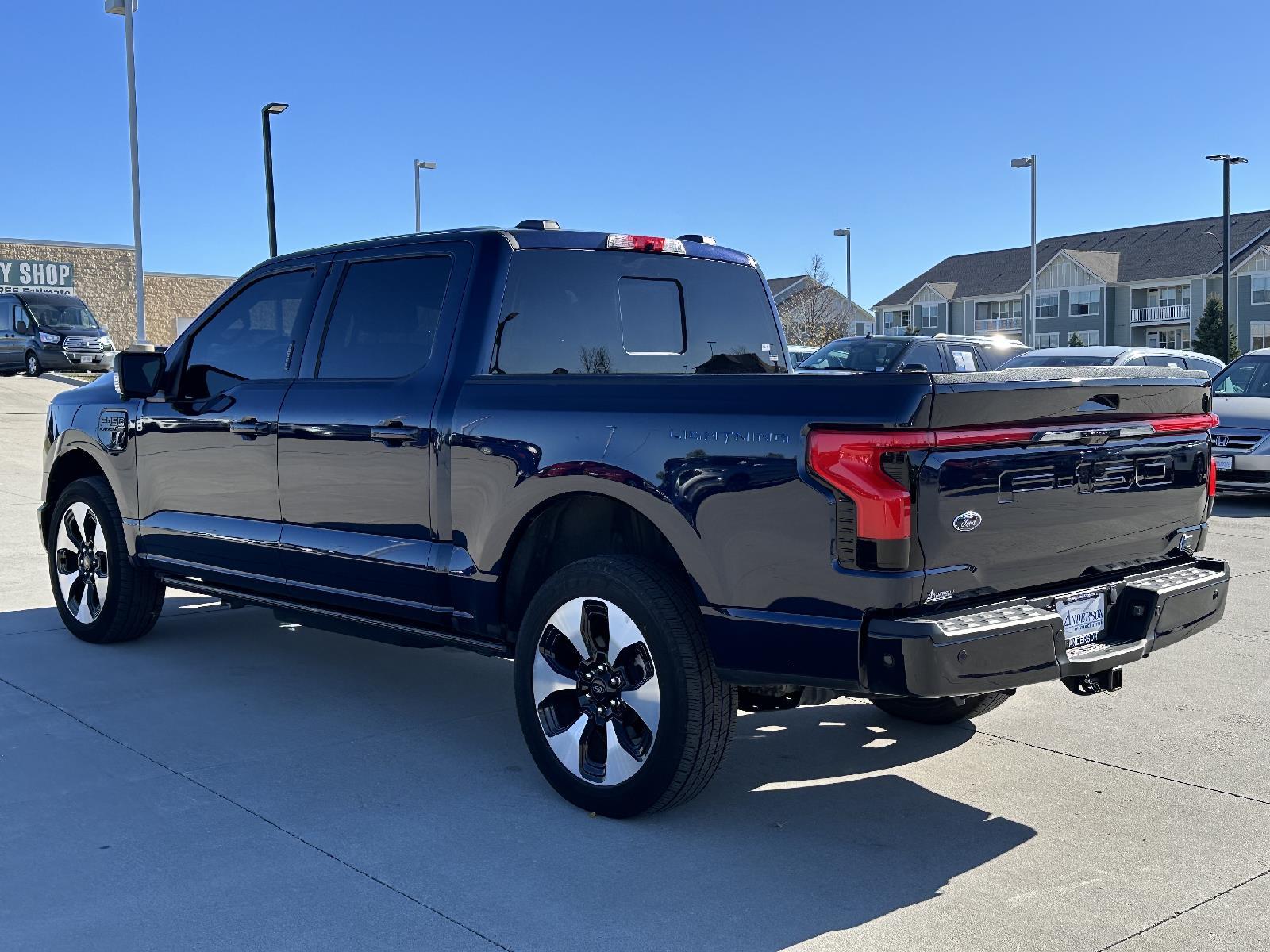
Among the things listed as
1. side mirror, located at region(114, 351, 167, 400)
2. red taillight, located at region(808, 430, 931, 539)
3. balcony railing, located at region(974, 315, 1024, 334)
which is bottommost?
red taillight, located at region(808, 430, 931, 539)

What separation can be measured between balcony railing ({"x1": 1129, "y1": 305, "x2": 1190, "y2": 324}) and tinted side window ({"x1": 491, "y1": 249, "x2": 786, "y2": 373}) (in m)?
71.2

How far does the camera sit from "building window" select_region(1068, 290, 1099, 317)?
2931 inches

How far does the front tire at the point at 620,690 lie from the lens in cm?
411

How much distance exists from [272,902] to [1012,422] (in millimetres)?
2500

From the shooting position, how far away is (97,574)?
696cm

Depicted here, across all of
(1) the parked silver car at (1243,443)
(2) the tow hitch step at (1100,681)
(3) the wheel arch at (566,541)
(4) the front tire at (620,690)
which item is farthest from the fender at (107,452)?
(1) the parked silver car at (1243,443)

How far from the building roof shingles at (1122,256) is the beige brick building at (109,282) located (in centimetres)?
4712

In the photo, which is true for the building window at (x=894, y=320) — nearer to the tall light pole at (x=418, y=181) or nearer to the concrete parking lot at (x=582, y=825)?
the tall light pole at (x=418, y=181)

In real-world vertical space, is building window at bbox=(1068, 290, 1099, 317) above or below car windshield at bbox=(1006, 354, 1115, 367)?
above

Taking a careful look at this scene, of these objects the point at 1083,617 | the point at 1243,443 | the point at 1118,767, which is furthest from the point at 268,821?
the point at 1243,443

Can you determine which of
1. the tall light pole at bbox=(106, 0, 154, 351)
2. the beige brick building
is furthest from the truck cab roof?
the beige brick building

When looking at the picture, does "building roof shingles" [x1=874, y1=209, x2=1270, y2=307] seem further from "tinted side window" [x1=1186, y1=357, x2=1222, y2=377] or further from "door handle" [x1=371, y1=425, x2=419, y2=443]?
"door handle" [x1=371, y1=425, x2=419, y2=443]

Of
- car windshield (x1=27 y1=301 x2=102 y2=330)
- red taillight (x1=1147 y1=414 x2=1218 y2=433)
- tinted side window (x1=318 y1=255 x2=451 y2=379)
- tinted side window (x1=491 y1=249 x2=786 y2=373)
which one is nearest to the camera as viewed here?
red taillight (x1=1147 y1=414 x2=1218 y2=433)

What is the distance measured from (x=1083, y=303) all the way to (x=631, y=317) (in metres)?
75.0
